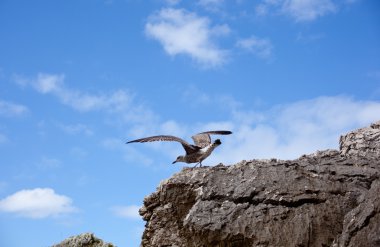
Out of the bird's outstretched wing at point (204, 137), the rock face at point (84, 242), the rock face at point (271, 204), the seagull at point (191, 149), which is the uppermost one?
the bird's outstretched wing at point (204, 137)

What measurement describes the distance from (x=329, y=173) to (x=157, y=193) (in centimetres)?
287

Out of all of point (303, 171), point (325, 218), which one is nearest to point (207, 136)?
point (303, 171)

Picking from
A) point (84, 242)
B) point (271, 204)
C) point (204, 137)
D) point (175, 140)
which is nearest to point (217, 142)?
point (175, 140)

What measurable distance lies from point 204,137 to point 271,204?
2.90 metres

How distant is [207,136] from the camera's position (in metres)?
11.1

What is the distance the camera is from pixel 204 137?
1108 centimetres

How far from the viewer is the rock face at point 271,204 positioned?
26.9ft

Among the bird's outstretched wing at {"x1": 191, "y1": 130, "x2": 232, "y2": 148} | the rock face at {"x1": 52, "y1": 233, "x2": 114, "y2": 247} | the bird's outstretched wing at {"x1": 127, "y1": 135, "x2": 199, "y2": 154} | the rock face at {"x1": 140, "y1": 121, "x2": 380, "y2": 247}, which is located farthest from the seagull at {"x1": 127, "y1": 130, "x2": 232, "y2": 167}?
the rock face at {"x1": 52, "y1": 233, "x2": 114, "y2": 247}

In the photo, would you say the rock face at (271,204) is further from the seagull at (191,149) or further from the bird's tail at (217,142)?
the bird's tail at (217,142)

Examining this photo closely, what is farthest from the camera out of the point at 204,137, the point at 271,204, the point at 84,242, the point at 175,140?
the point at 84,242

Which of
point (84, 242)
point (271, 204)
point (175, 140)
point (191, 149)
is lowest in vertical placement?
point (271, 204)

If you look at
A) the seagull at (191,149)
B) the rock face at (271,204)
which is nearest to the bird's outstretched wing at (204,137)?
the seagull at (191,149)

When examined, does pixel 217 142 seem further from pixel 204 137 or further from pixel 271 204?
pixel 271 204

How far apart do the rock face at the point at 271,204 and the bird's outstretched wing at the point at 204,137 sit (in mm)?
1290
